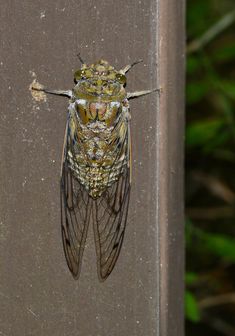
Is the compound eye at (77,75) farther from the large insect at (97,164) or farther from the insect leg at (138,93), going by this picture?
the insect leg at (138,93)

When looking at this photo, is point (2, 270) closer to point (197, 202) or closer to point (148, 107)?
point (148, 107)

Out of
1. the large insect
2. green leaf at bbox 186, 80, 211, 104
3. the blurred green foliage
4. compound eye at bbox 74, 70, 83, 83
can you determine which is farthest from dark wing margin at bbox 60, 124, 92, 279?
green leaf at bbox 186, 80, 211, 104

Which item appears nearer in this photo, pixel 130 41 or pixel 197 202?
pixel 130 41

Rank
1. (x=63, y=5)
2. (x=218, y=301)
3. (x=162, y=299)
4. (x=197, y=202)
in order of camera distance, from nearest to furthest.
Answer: (x=162, y=299)
(x=63, y=5)
(x=218, y=301)
(x=197, y=202)

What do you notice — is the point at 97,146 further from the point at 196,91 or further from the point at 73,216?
the point at 196,91

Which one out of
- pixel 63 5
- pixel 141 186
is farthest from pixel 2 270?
pixel 63 5

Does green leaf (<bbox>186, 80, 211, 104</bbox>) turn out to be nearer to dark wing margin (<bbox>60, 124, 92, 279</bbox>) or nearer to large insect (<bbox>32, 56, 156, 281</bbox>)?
large insect (<bbox>32, 56, 156, 281</bbox>)
